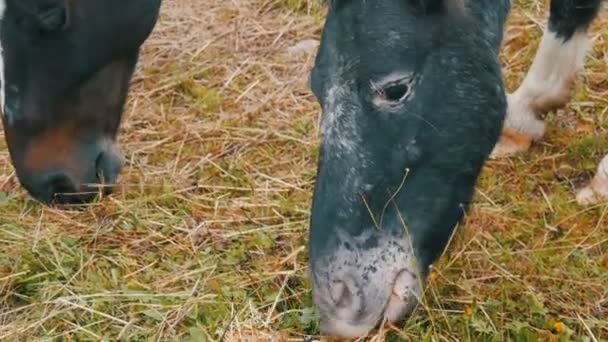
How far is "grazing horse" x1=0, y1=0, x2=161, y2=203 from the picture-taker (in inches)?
131

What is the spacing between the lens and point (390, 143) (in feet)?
8.48

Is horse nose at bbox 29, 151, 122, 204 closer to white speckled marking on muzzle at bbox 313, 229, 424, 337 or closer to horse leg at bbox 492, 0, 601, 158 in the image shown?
white speckled marking on muzzle at bbox 313, 229, 424, 337

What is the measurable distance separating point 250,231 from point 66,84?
785 millimetres

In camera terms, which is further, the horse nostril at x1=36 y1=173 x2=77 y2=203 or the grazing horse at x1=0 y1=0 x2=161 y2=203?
the horse nostril at x1=36 y1=173 x2=77 y2=203

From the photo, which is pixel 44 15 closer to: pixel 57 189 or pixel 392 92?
pixel 57 189

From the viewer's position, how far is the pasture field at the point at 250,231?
292cm

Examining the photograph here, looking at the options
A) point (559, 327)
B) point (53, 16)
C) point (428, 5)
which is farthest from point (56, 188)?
point (559, 327)

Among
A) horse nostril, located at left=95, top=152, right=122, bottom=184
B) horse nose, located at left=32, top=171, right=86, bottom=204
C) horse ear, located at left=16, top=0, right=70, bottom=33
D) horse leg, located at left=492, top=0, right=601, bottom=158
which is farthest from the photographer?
horse leg, located at left=492, top=0, right=601, bottom=158

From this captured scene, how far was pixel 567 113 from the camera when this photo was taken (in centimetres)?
430

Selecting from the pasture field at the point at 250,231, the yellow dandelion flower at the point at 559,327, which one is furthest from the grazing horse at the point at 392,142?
the yellow dandelion flower at the point at 559,327

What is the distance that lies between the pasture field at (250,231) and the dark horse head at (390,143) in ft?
0.63

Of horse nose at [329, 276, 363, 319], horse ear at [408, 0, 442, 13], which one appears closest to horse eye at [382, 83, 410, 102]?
horse ear at [408, 0, 442, 13]

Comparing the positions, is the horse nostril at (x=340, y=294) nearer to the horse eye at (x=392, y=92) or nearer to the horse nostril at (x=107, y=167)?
the horse eye at (x=392, y=92)

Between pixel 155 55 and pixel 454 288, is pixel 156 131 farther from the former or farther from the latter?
pixel 454 288
